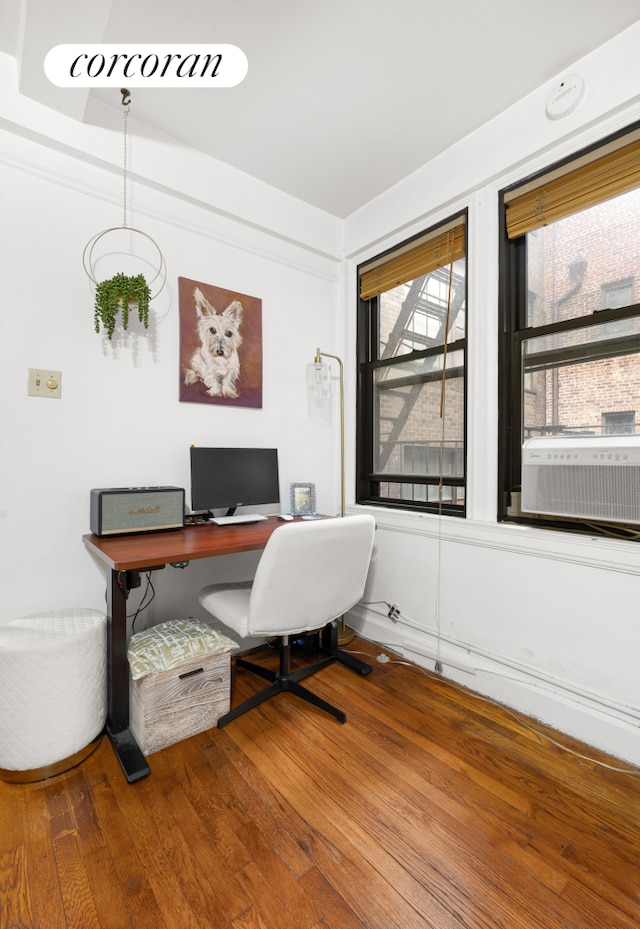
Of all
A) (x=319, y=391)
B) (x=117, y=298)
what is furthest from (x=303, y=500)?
(x=117, y=298)

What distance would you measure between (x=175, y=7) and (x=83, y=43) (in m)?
0.36

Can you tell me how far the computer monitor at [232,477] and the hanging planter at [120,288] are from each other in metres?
0.69

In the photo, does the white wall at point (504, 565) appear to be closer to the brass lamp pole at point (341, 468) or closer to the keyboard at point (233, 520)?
the brass lamp pole at point (341, 468)

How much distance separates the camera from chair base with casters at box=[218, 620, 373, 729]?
1.85 metres

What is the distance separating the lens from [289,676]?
203cm

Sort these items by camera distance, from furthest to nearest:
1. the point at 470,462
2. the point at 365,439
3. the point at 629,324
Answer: the point at 365,439 → the point at 470,462 → the point at 629,324

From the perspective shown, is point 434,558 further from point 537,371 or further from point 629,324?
point 629,324

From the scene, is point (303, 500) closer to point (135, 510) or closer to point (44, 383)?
point (135, 510)

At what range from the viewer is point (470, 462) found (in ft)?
7.20

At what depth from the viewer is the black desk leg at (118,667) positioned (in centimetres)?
164

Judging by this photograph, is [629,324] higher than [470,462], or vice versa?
[629,324]

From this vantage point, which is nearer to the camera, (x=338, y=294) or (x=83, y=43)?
(x=83, y=43)

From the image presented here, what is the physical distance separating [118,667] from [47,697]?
24 cm

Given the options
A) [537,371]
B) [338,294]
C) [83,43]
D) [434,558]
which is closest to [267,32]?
[83,43]
